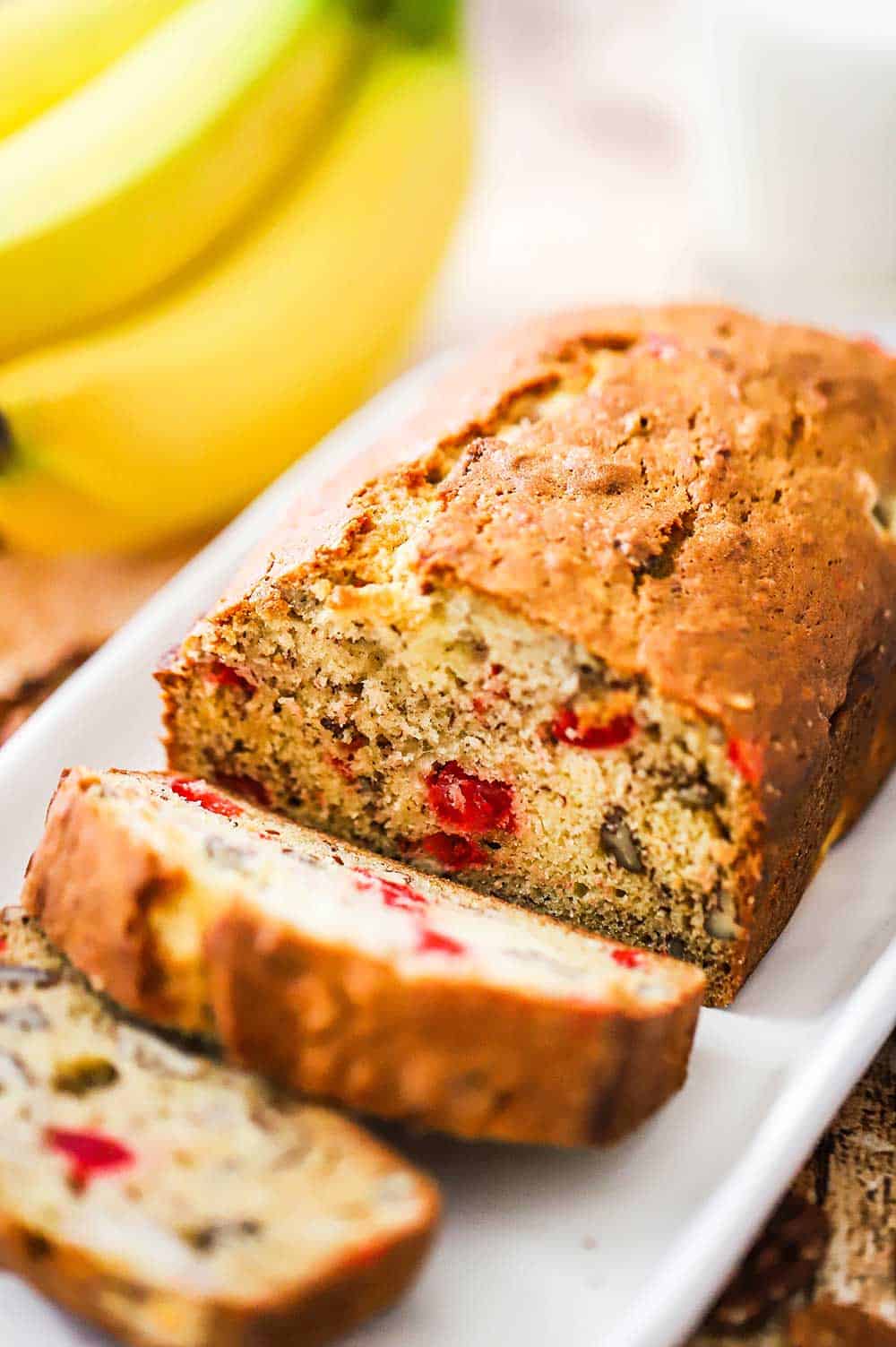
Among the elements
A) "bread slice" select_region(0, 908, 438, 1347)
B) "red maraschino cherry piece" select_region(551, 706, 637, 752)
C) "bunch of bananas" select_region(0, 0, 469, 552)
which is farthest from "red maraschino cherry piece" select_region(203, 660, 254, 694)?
"bunch of bananas" select_region(0, 0, 469, 552)

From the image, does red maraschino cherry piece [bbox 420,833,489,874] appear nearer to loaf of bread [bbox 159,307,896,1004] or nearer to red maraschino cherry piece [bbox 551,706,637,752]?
loaf of bread [bbox 159,307,896,1004]

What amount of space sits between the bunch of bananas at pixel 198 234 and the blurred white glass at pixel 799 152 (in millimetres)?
802

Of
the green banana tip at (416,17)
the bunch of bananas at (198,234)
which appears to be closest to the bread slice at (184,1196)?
the bunch of bananas at (198,234)

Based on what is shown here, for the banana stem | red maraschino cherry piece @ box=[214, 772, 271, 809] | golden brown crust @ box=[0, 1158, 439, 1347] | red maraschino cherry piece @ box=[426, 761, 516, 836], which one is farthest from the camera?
the banana stem

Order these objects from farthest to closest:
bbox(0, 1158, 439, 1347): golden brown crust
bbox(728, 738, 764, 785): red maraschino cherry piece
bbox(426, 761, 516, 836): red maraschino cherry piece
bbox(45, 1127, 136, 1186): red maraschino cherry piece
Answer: bbox(426, 761, 516, 836): red maraschino cherry piece < bbox(728, 738, 764, 785): red maraschino cherry piece < bbox(45, 1127, 136, 1186): red maraschino cherry piece < bbox(0, 1158, 439, 1347): golden brown crust

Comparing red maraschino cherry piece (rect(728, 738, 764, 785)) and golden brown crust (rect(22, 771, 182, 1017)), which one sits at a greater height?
red maraschino cherry piece (rect(728, 738, 764, 785))

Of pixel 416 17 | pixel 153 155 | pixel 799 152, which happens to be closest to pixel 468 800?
pixel 153 155

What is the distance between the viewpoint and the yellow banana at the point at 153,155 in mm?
3164

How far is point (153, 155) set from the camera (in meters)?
3.25

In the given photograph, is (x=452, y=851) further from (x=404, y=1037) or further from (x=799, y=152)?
(x=799, y=152)

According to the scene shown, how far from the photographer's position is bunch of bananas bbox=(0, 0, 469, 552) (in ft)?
10.5

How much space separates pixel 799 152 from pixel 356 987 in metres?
3.00

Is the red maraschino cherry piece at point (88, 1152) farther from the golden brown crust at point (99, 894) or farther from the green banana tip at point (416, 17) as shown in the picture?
the green banana tip at point (416, 17)

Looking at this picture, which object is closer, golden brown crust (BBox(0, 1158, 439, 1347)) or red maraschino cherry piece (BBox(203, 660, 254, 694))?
golden brown crust (BBox(0, 1158, 439, 1347))
